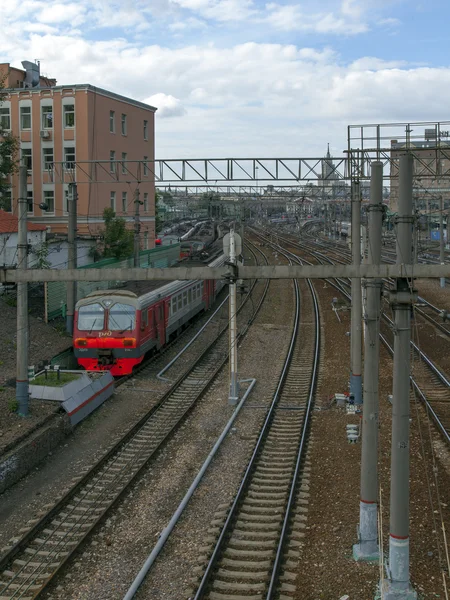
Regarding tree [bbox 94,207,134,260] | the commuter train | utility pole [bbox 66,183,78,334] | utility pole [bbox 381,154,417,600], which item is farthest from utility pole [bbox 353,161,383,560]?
tree [bbox 94,207,134,260]

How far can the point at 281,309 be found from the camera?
29297 mm

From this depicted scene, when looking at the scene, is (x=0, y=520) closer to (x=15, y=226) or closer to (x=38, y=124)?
(x=15, y=226)

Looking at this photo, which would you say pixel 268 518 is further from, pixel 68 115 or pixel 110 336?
pixel 68 115

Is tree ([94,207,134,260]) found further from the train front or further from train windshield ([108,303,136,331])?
train windshield ([108,303,136,331])

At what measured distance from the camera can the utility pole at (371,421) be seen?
7926mm

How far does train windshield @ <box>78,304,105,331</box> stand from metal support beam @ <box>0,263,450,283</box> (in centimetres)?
981

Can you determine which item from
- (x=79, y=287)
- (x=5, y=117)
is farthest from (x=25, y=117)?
(x=79, y=287)

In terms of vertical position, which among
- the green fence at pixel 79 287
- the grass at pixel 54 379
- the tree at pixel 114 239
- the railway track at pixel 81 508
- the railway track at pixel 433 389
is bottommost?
the railway track at pixel 81 508

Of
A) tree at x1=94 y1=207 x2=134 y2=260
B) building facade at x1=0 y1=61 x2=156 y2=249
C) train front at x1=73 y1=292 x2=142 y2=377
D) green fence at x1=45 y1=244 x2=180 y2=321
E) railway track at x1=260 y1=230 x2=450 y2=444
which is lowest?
railway track at x1=260 y1=230 x2=450 y2=444

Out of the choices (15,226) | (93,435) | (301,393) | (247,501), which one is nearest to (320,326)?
(301,393)

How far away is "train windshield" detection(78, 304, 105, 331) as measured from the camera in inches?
688

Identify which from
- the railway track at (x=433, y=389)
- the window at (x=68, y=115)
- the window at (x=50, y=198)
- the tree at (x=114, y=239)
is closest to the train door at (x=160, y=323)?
the railway track at (x=433, y=389)

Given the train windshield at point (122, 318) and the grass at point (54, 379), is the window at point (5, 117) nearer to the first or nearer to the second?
the train windshield at point (122, 318)

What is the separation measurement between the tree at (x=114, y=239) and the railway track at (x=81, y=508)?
46.7 ft
